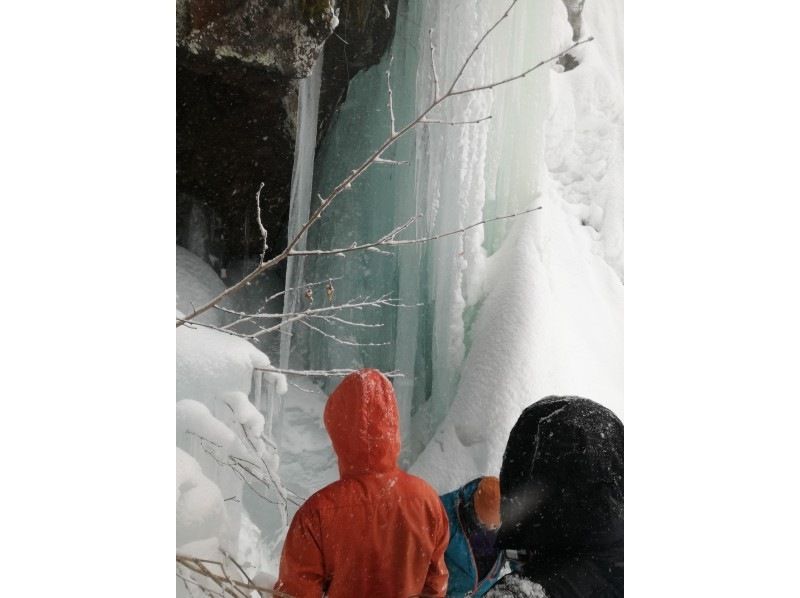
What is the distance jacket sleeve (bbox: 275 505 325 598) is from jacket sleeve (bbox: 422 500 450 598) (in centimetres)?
21

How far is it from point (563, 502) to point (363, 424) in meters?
0.46

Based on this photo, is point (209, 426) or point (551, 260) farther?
point (551, 260)

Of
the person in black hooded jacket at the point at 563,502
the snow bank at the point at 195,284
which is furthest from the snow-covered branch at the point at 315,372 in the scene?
the person in black hooded jacket at the point at 563,502

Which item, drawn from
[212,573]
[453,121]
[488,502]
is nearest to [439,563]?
[488,502]

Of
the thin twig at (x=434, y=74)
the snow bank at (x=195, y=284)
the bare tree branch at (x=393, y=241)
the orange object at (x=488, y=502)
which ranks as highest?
the thin twig at (x=434, y=74)

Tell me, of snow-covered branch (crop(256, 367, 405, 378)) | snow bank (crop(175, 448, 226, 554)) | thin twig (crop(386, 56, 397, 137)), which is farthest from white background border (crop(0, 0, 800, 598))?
thin twig (crop(386, 56, 397, 137))

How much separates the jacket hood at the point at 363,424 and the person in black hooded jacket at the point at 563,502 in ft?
0.84

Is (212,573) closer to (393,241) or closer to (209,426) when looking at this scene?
(209,426)

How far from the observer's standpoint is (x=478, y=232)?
1926mm

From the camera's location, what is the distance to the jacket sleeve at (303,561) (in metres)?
1.78

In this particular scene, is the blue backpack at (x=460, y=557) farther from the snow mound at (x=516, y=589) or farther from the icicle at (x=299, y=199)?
the icicle at (x=299, y=199)

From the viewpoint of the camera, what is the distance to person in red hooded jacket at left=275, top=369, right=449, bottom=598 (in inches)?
70.4
